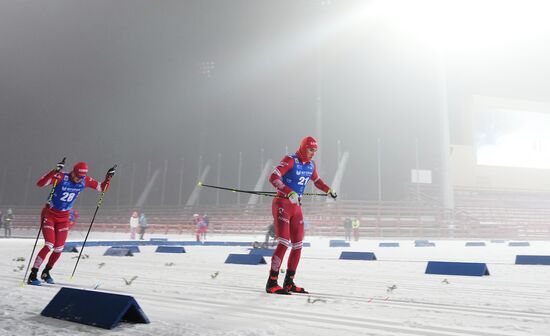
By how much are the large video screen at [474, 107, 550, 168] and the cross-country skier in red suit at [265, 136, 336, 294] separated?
41726 mm

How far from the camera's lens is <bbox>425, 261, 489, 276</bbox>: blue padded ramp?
6812 mm

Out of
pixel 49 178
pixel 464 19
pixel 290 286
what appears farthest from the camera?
pixel 464 19

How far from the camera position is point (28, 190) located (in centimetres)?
4984

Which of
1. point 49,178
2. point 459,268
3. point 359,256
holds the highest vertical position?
point 49,178

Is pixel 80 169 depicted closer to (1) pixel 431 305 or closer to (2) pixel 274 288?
(2) pixel 274 288

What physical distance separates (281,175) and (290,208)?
16.7 inches

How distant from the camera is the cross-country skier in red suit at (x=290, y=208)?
514cm

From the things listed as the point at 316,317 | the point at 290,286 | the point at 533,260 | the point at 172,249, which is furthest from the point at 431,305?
the point at 172,249

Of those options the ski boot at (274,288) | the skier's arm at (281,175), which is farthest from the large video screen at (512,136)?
the ski boot at (274,288)

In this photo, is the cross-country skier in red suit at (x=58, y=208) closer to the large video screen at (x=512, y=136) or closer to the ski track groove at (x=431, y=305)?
the ski track groove at (x=431, y=305)

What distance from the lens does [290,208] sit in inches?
207

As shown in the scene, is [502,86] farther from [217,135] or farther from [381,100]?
[217,135]

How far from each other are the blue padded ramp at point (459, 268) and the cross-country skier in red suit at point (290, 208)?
3.18 m

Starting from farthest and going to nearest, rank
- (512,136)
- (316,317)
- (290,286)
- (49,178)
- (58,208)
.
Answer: (512,136) → (58,208) → (49,178) → (290,286) → (316,317)
